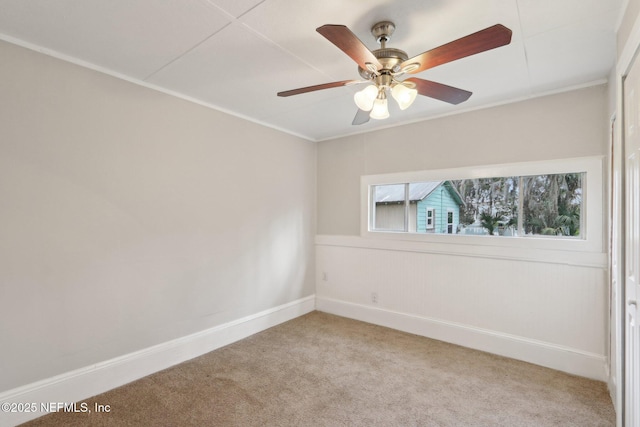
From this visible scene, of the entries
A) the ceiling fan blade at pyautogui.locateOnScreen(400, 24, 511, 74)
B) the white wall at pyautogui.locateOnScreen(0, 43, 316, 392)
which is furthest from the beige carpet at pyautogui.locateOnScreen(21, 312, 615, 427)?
the ceiling fan blade at pyautogui.locateOnScreen(400, 24, 511, 74)

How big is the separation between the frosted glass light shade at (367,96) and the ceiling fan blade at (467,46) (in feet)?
0.67

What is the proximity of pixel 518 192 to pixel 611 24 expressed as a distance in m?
1.46

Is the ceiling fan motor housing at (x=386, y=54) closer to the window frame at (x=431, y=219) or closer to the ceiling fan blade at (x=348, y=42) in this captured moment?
→ the ceiling fan blade at (x=348, y=42)

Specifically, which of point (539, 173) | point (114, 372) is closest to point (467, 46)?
point (539, 173)

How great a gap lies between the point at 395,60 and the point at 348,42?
0.42 m

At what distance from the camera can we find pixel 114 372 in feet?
7.60

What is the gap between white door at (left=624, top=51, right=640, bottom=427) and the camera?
138cm

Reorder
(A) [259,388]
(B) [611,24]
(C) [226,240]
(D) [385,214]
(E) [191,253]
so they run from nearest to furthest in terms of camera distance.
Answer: (B) [611,24] < (A) [259,388] < (E) [191,253] < (C) [226,240] < (D) [385,214]

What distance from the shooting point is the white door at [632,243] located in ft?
4.51

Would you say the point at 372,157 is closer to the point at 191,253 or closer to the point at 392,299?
the point at 392,299

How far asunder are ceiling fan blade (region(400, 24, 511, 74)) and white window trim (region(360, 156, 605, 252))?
5.72 feet

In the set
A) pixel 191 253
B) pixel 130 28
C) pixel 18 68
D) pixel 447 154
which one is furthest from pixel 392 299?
pixel 18 68

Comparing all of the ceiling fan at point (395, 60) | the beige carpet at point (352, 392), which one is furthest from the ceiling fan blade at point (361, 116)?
the beige carpet at point (352, 392)

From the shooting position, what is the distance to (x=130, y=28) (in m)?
1.78
